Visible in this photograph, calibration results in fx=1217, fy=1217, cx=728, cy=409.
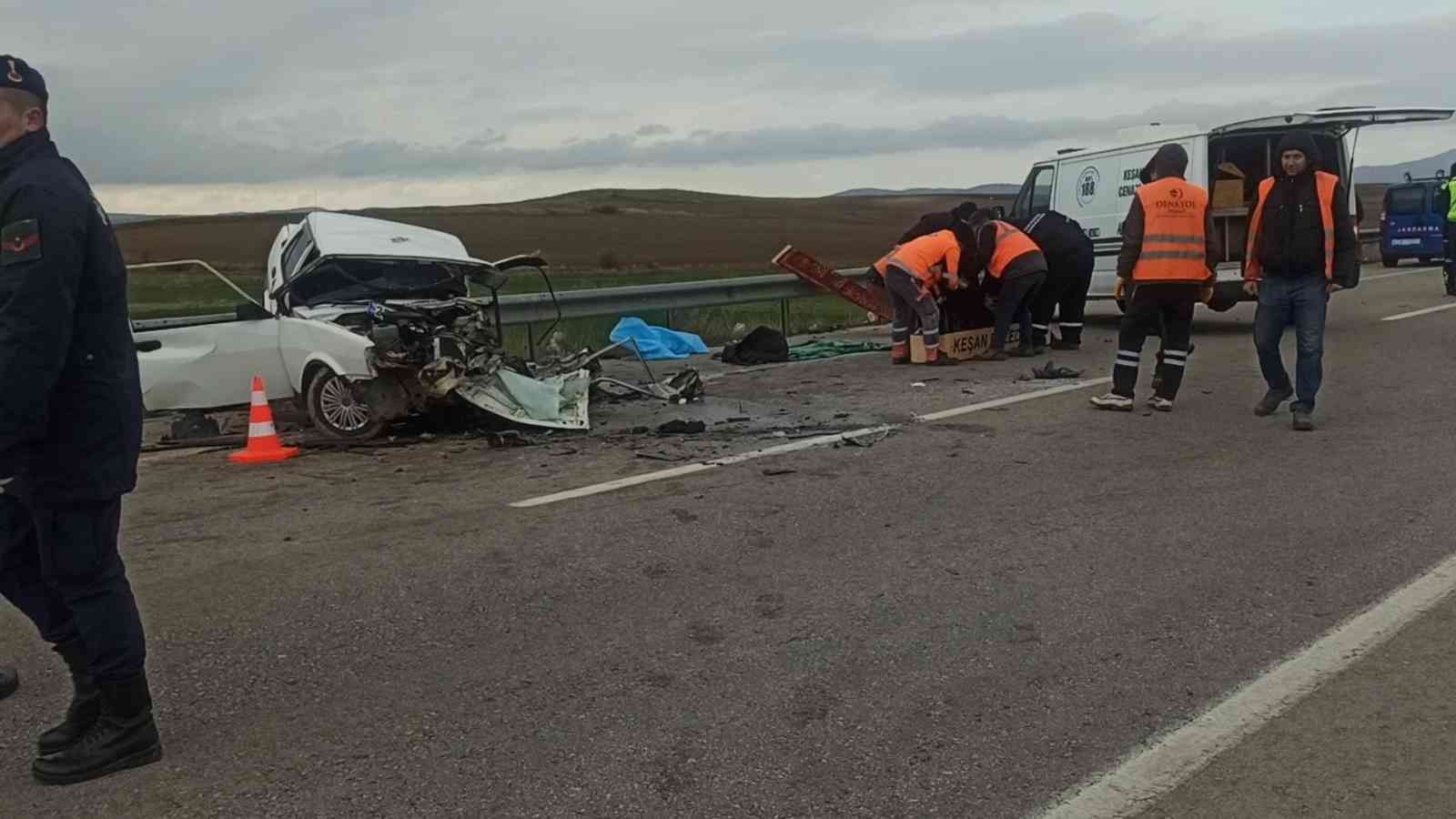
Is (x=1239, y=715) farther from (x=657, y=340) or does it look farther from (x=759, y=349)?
(x=657, y=340)

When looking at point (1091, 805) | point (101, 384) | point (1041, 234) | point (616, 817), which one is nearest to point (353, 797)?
point (616, 817)

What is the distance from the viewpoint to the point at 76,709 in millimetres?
3396

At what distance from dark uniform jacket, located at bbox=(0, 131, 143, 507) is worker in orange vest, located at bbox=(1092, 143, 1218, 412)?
6631mm

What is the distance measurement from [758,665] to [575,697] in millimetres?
614

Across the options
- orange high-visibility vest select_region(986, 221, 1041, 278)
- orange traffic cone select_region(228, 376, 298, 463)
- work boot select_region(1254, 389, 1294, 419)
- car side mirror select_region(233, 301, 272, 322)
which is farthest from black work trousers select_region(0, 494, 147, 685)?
orange high-visibility vest select_region(986, 221, 1041, 278)

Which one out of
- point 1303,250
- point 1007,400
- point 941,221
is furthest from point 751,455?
point 941,221

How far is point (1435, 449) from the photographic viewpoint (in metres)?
6.83

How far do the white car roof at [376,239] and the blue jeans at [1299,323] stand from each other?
5453 mm

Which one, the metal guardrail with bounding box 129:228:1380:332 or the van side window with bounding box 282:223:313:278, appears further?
the metal guardrail with bounding box 129:228:1380:332

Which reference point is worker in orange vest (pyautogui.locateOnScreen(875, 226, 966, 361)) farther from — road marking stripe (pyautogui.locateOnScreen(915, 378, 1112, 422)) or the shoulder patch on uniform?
the shoulder patch on uniform

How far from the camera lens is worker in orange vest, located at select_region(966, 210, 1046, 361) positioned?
1117cm

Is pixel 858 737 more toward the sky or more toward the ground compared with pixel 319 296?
more toward the ground

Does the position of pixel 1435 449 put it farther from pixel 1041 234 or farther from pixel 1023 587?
pixel 1041 234

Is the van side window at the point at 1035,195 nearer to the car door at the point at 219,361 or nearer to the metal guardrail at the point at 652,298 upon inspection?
the metal guardrail at the point at 652,298
